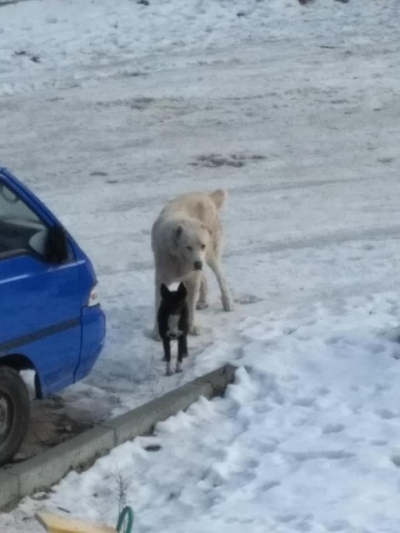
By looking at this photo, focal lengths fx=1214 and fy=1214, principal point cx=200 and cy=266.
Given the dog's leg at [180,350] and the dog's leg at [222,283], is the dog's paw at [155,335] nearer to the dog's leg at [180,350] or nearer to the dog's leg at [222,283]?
the dog's leg at [180,350]

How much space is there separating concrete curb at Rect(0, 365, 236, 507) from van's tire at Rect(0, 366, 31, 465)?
0.45 ft

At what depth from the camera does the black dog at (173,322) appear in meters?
8.89

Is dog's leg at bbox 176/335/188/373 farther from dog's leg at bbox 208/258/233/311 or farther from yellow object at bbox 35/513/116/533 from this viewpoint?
yellow object at bbox 35/513/116/533

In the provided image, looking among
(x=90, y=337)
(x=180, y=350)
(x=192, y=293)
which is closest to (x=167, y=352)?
(x=180, y=350)

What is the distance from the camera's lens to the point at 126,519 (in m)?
6.14

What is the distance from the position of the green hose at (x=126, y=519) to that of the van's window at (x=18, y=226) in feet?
5.93

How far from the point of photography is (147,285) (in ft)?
36.7

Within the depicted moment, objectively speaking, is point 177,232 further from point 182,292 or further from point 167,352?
point 167,352

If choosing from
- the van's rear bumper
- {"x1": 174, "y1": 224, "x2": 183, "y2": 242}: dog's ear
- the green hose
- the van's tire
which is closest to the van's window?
the van's rear bumper

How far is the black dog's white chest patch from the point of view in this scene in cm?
888

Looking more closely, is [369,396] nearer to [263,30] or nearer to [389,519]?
[389,519]

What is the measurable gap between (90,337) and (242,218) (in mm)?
6108

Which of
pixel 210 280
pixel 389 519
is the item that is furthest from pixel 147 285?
pixel 389 519

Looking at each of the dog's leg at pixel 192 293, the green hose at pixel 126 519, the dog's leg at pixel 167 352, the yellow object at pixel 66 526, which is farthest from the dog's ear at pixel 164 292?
the yellow object at pixel 66 526
